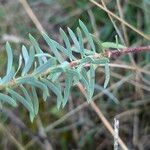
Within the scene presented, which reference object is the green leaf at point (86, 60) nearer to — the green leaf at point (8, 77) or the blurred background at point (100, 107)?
the green leaf at point (8, 77)

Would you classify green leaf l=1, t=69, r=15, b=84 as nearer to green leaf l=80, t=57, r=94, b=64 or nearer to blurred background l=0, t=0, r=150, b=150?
green leaf l=80, t=57, r=94, b=64

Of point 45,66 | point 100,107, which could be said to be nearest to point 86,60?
point 45,66

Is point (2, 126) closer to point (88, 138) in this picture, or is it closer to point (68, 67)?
point (88, 138)

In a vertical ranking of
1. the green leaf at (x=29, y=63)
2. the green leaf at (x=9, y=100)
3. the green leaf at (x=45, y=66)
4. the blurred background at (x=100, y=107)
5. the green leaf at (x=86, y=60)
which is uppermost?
the green leaf at (x=29, y=63)

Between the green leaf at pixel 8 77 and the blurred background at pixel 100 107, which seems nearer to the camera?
the green leaf at pixel 8 77

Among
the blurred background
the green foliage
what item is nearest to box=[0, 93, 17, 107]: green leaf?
the green foliage

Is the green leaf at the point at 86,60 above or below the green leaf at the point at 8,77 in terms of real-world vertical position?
below

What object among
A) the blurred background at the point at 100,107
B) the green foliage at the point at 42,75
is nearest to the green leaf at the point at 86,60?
the green foliage at the point at 42,75

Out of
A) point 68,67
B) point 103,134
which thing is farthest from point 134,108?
point 68,67
